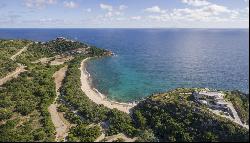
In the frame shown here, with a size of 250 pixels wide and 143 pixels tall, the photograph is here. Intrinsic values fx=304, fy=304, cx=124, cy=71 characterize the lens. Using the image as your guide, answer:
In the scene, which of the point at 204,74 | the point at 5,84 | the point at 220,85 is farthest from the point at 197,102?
the point at 5,84

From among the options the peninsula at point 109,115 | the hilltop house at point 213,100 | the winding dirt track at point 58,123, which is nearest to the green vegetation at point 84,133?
the peninsula at point 109,115

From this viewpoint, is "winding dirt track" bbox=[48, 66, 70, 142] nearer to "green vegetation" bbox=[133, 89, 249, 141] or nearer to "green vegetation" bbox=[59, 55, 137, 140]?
"green vegetation" bbox=[59, 55, 137, 140]

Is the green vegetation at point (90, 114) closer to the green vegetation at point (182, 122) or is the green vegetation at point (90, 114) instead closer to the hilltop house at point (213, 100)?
the green vegetation at point (182, 122)

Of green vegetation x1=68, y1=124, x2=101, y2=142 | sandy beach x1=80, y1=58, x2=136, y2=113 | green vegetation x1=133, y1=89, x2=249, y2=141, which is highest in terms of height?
green vegetation x1=133, y1=89, x2=249, y2=141

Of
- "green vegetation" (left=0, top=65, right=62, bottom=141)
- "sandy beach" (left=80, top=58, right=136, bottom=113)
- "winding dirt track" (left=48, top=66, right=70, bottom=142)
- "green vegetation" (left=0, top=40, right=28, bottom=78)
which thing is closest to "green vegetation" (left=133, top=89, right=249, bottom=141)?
"sandy beach" (left=80, top=58, right=136, bottom=113)

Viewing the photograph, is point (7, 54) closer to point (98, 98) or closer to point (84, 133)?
point (98, 98)

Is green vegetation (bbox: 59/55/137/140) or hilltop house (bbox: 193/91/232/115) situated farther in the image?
hilltop house (bbox: 193/91/232/115)

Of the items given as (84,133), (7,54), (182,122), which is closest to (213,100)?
(182,122)

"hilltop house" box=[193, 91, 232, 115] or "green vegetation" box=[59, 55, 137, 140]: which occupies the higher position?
"hilltop house" box=[193, 91, 232, 115]
